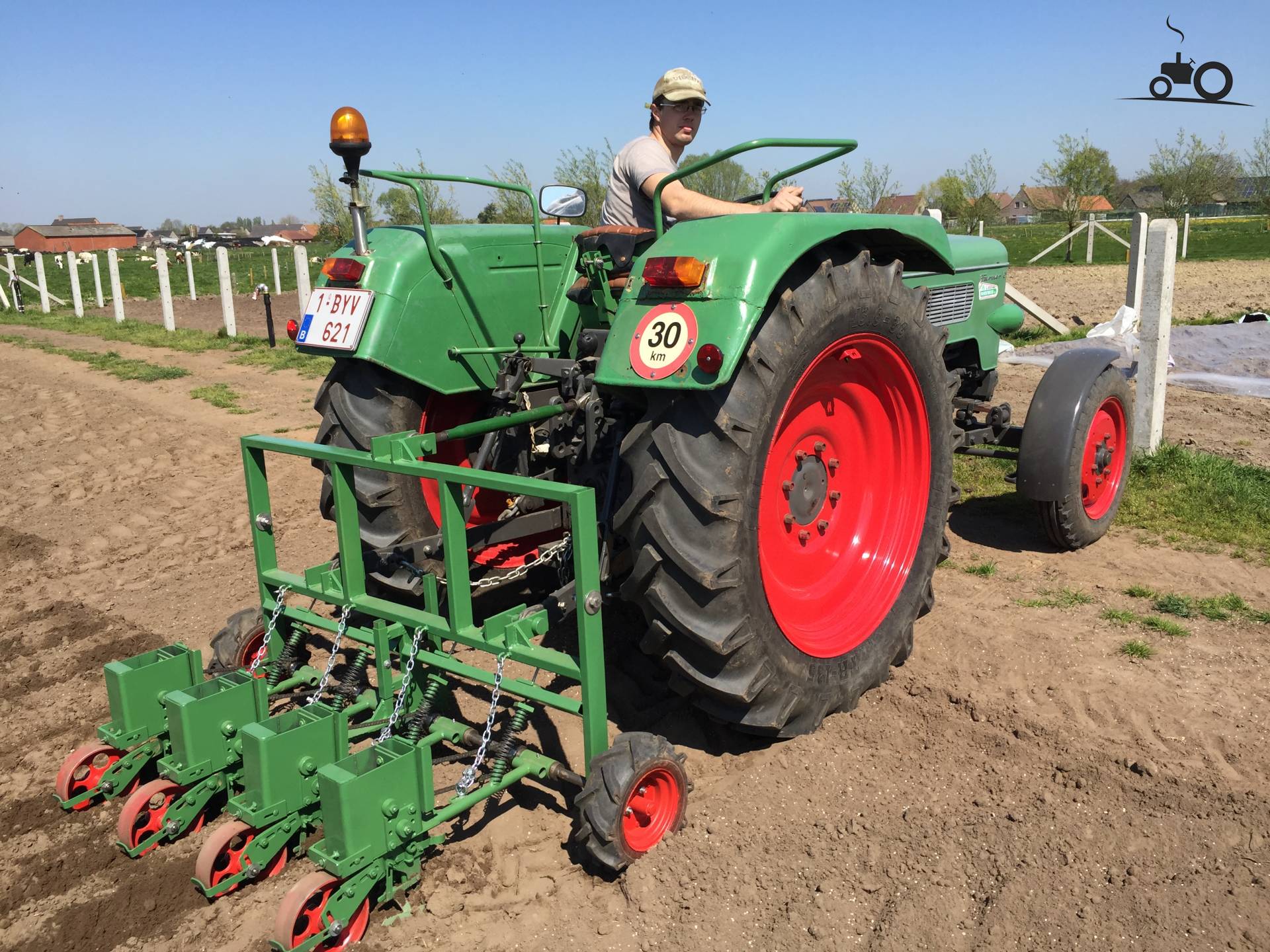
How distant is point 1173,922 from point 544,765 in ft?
4.97

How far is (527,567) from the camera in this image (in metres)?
3.35

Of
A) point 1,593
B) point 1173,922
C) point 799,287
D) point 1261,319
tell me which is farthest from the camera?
point 1261,319

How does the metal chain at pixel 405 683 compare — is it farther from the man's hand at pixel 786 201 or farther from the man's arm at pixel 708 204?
the man's hand at pixel 786 201

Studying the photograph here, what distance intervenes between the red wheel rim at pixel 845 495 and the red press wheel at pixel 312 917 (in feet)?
4.48

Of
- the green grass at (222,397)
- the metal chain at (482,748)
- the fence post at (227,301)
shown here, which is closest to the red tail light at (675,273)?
the metal chain at (482,748)

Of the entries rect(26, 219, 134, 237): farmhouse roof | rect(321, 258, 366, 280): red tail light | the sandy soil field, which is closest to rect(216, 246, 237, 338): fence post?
the sandy soil field

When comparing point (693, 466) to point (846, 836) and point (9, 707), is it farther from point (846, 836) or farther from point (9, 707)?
point (9, 707)

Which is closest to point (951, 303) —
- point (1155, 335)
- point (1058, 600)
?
point (1058, 600)

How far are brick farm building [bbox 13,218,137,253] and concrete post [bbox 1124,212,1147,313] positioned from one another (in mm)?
84223

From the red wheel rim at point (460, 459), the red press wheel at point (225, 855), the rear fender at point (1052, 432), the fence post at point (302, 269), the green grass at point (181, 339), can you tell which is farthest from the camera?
the green grass at point (181, 339)

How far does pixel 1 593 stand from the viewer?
15.7 feet

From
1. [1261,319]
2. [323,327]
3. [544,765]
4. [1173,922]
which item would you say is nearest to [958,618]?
[1173,922]

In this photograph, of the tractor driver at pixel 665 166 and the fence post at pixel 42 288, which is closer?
the tractor driver at pixel 665 166

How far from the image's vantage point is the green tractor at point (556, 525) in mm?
2490
